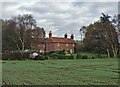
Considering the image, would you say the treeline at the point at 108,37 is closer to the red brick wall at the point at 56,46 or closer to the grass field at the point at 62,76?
the red brick wall at the point at 56,46

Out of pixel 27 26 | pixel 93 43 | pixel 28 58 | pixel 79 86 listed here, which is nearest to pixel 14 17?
pixel 27 26

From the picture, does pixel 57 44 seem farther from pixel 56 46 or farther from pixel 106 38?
pixel 106 38

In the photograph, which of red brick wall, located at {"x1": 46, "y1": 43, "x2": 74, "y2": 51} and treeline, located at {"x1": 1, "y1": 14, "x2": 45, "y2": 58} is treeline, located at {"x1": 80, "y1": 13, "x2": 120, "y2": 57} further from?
red brick wall, located at {"x1": 46, "y1": 43, "x2": 74, "y2": 51}

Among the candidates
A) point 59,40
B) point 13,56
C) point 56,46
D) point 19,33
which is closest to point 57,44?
point 56,46

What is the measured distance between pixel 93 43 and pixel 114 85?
223ft

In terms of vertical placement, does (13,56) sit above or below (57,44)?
below

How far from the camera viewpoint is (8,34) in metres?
73.9

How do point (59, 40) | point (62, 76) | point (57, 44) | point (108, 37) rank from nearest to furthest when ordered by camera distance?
point (62, 76)
point (108, 37)
point (57, 44)
point (59, 40)

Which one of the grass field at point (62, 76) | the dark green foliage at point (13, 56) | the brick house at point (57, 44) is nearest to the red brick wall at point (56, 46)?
the brick house at point (57, 44)

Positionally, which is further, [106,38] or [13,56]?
[106,38]

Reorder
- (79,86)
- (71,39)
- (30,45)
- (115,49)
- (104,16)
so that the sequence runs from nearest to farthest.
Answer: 1. (79,86)
2. (115,49)
3. (30,45)
4. (104,16)
5. (71,39)

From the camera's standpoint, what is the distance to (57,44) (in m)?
98.5

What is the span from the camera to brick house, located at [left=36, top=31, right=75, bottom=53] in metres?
94.9

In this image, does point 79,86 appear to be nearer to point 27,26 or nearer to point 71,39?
point 27,26
